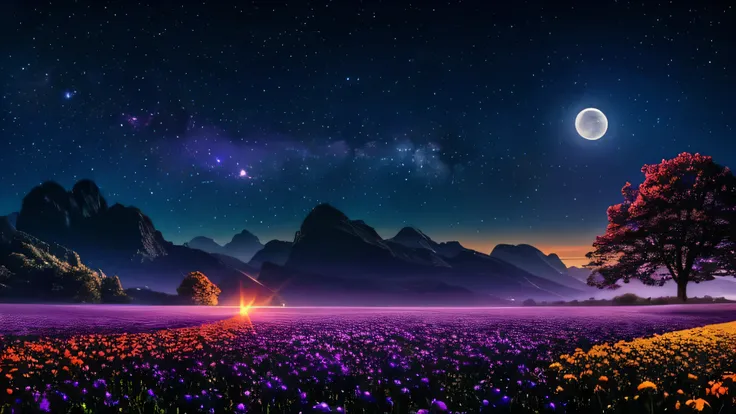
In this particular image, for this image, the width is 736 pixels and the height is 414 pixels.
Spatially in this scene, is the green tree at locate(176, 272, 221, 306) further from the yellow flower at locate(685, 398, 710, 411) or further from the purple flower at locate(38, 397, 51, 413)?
the yellow flower at locate(685, 398, 710, 411)

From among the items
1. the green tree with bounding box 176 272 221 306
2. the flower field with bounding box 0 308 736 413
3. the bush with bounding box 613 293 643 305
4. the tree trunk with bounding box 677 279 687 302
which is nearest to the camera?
the flower field with bounding box 0 308 736 413

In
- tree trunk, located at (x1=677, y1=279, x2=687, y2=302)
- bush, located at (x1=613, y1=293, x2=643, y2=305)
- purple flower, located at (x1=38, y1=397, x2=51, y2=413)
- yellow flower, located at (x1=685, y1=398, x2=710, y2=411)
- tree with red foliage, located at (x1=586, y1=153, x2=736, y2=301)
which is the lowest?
bush, located at (x1=613, y1=293, x2=643, y2=305)

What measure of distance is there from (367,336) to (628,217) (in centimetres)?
4447

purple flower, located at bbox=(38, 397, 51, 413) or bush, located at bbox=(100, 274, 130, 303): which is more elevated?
purple flower, located at bbox=(38, 397, 51, 413)

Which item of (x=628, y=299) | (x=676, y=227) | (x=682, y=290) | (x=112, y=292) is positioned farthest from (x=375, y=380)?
(x=112, y=292)

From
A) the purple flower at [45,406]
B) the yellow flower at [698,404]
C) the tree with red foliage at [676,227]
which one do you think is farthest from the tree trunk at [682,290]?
the purple flower at [45,406]

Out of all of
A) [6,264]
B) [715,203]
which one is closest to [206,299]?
[715,203]

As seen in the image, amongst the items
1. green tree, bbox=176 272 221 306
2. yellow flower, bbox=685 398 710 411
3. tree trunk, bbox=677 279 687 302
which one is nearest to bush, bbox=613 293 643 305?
tree trunk, bbox=677 279 687 302

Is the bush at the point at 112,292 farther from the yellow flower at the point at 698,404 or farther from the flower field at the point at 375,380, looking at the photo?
the yellow flower at the point at 698,404

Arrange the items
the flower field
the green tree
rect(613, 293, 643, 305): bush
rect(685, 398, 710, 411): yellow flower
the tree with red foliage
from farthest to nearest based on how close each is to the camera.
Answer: the green tree, rect(613, 293, 643, 305): bush, the tree with red foliage, the flower field, rect(685, 398, 710, 411): yellow flower

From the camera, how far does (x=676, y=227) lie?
46.5m

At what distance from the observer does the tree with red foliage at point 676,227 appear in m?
44.8

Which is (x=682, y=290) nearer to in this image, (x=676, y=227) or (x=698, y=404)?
(x=676, y=227)

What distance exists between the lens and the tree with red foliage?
44750mm
